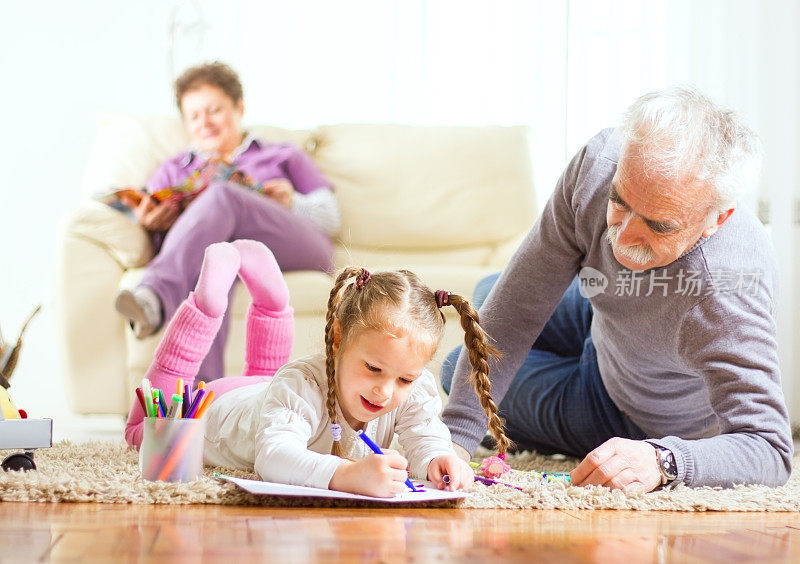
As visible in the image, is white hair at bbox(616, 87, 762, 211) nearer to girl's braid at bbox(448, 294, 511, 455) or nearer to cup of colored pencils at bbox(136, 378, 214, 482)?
girl's braid at bbox(448, 294, 511, 455)

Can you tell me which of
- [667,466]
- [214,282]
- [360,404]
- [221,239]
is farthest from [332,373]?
[221,239]

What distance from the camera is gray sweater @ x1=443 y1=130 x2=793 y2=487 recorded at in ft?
4.37

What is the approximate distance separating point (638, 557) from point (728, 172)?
24.0 inches

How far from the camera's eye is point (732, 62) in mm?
3119

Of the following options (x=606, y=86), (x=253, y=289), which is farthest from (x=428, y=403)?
(x=606, y=86)

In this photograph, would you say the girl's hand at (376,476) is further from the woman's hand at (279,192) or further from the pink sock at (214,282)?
the woman's hand at (279,192)

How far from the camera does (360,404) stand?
1.32 metres

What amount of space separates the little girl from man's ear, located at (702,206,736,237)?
1.16 ft

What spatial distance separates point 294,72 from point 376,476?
305 centimetres

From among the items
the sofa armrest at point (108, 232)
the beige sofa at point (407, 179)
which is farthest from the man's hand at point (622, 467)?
the sofa armrest at point (108, 232)

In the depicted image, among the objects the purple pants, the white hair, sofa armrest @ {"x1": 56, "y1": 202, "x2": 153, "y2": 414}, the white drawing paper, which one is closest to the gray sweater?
Result: the white hair

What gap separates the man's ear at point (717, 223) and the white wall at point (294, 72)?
7.77ft

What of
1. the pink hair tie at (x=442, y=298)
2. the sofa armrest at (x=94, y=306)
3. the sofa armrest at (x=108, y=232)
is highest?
the pink hair tie at (x=442, y=298)

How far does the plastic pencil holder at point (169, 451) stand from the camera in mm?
1238
